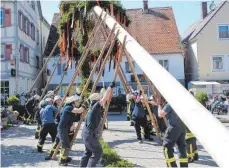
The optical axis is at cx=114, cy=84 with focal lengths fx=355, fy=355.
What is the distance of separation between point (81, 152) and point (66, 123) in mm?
1736

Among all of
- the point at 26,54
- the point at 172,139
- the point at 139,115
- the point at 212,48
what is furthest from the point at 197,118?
the point at 212,48

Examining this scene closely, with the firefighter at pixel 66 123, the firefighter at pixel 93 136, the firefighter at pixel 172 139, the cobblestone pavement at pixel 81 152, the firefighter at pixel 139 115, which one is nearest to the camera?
the firefighter at pixel 93 136

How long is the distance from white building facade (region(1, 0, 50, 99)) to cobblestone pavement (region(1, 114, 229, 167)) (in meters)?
11.5

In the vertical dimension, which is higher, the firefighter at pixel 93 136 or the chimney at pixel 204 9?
the chimney at pixel 204 9

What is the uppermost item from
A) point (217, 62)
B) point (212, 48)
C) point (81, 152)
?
point (212, 48)

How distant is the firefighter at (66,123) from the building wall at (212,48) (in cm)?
2250

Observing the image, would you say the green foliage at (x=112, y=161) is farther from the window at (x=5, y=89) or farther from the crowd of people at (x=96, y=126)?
the window at (x=5, y=89)

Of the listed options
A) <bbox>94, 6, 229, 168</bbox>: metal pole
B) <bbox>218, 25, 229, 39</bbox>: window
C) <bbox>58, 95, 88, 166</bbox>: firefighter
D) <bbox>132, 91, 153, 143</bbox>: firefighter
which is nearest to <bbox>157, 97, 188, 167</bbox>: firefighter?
<bbox>58, 95, 88, 166</bbox>: firefighter

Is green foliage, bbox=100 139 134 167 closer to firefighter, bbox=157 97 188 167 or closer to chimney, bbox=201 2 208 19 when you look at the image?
firefighter, bbox=157 97 188 167

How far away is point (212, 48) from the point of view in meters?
29.1

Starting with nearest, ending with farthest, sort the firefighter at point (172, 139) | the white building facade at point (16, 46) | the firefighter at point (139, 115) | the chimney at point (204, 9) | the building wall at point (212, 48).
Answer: the firefighter at point (172, 139)
the firefighter at point (139, 115)
the white building facade at point (16, 46)
the building wall at point (212, 48)
the chimney at point (204, 9)

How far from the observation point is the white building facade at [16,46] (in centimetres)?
2438

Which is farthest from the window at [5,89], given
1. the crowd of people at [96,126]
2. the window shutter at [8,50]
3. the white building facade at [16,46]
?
the crowd of people at [96,126]

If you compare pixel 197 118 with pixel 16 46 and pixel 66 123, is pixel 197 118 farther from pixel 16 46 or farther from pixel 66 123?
pixel 16 46
